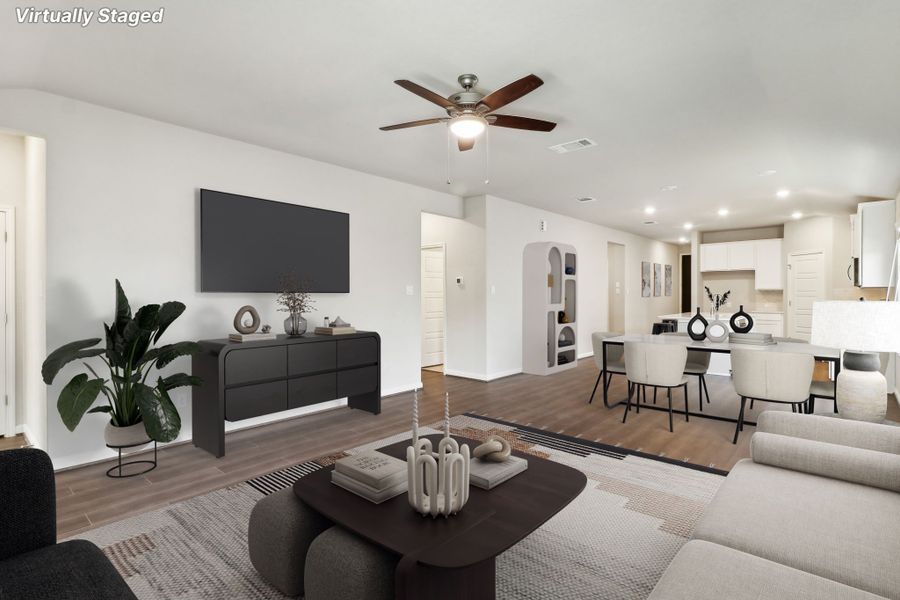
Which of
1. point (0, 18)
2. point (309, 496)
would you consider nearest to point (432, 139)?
point (0, 18)

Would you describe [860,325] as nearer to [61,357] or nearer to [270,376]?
[270,376]

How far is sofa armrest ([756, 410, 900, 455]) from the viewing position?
2059 millimetres

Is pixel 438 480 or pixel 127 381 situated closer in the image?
pixel 438 480

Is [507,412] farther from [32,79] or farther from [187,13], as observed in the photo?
[32,79]

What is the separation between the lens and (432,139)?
4.08 metres

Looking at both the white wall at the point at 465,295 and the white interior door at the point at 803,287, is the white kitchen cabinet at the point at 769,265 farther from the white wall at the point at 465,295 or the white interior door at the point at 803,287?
the white wall at the point at 465,295

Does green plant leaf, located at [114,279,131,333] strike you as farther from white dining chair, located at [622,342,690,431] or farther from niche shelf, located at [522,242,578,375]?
niche shelf, located at [522,242,578,375]

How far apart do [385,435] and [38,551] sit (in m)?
2.64

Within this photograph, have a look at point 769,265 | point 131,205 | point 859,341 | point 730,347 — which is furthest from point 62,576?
point 769,265

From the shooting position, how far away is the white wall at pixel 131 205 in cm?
319

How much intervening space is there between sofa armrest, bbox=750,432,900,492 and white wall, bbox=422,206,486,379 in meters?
4.43

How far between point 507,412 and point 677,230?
6.99 m

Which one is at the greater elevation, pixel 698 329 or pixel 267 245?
pixel 267 245

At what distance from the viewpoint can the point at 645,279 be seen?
10906mm
